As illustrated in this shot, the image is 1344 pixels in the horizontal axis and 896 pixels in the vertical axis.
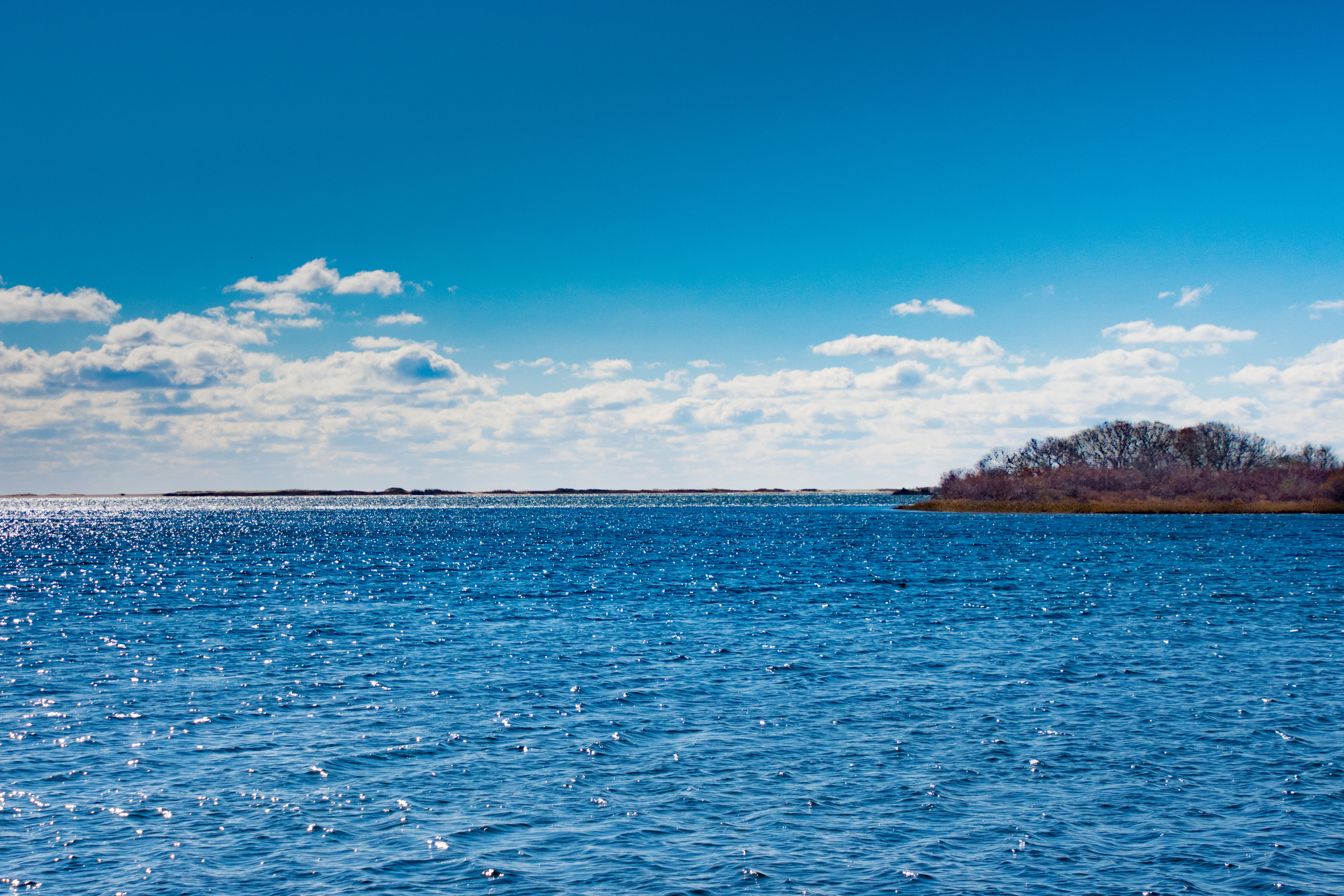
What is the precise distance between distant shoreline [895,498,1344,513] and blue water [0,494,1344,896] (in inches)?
4515

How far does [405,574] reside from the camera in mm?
69250

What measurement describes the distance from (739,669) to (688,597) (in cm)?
2250

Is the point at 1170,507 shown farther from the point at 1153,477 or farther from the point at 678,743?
the point at 678,743

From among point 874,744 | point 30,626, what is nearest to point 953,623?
point 874,744

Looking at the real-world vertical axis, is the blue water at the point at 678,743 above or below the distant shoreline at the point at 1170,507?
below

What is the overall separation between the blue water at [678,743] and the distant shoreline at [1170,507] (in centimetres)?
11467

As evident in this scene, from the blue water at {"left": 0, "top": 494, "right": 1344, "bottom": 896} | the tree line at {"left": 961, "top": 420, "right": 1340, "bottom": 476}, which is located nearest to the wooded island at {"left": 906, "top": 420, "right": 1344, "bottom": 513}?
the tree line at {"left": 961, "top": 420, "right": 1340, "bottom": 476}

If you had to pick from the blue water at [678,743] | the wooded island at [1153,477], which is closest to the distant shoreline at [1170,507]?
the wooded island at [1153,477]

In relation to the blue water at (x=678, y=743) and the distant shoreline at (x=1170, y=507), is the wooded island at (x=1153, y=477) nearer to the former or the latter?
the distant shoreline at (x=1170, y=507)

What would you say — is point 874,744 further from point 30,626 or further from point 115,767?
point 30,626

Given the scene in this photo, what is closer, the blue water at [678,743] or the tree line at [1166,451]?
the blue water at [678,743]

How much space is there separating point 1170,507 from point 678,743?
524ft

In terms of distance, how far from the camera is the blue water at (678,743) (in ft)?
49.6

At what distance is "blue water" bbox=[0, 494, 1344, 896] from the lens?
15.1m
